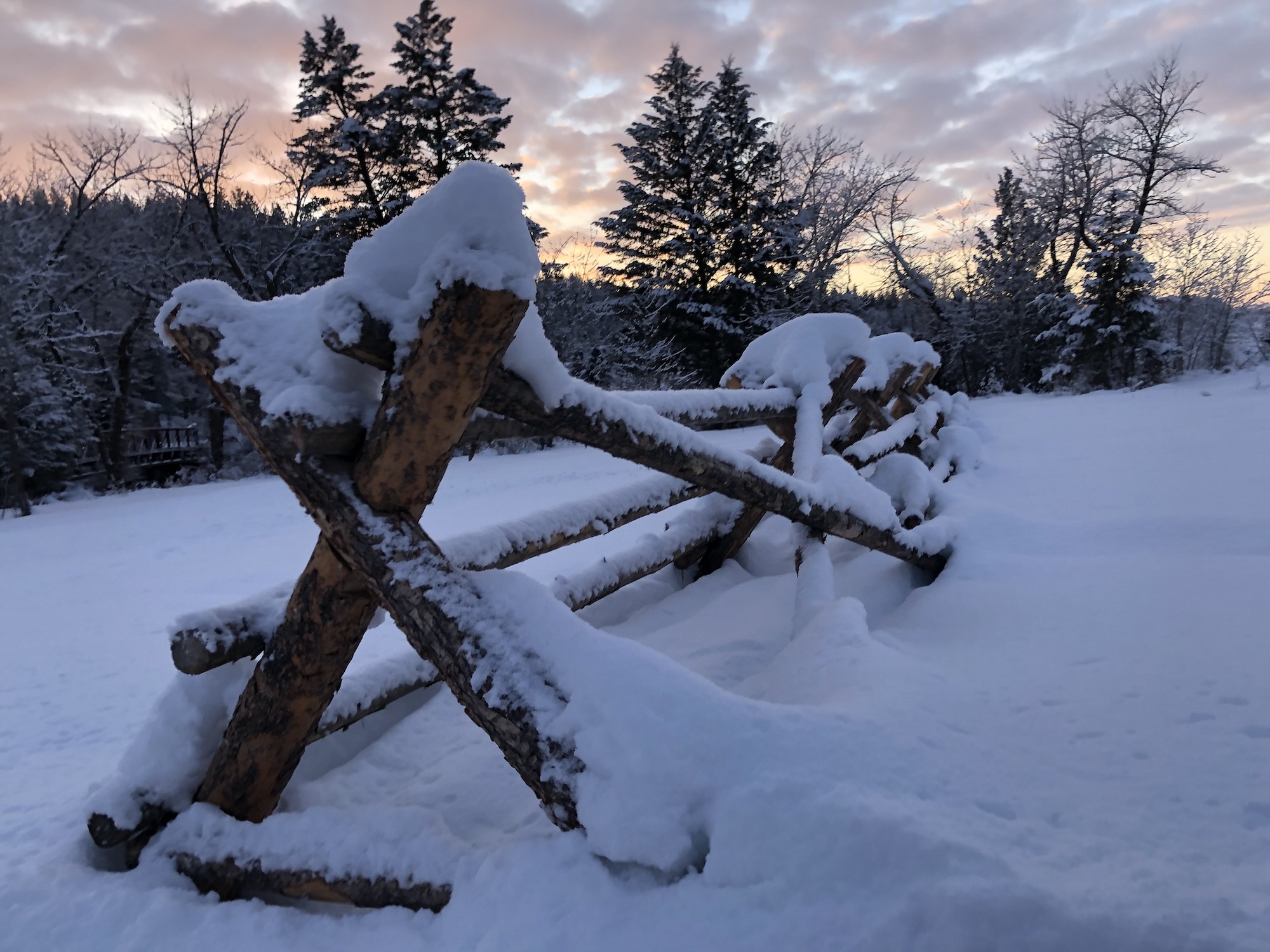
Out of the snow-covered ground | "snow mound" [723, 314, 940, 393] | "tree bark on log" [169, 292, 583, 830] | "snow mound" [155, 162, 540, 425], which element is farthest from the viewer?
"snow mound" [723, 314, 940, 393]

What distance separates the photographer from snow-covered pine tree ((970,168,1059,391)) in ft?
75.9

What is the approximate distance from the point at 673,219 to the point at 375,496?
20777 mm

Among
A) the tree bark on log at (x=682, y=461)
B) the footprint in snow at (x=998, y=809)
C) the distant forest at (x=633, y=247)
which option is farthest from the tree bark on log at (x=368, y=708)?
the distant forest at (x=633, y=247)

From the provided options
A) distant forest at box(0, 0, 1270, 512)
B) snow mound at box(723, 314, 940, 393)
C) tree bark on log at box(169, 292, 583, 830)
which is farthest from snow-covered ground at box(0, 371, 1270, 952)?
distant forest at box(0, 0, 1270, 512)

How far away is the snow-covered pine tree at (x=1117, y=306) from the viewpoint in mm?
18391

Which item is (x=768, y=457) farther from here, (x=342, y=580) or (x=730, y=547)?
(x=342, y=580)

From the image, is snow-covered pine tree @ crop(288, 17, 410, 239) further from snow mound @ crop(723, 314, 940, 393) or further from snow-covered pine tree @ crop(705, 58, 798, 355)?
snow mound @ crop(723, 314, 940, 393)

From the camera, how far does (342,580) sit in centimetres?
157

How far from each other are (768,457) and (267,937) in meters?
3.16

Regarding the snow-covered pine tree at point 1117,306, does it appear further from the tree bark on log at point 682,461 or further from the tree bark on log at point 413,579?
the tree bark on log at point 413,579

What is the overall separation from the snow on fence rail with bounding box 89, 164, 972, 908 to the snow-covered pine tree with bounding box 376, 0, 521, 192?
61.7 ft

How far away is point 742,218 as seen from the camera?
2052cm

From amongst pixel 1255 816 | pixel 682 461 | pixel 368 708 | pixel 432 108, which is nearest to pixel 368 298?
pixel 682 461

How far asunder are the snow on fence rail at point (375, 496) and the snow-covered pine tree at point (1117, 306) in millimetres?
21406
